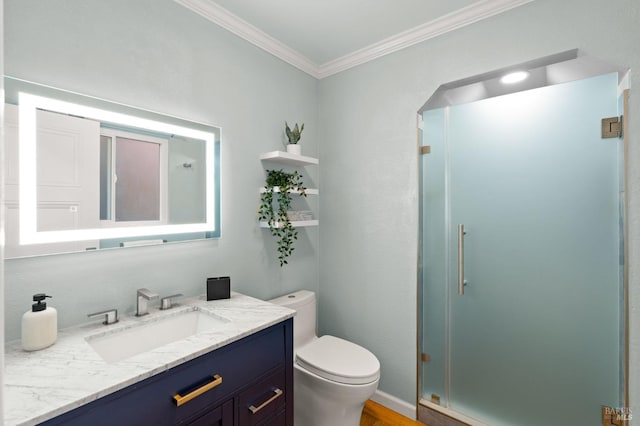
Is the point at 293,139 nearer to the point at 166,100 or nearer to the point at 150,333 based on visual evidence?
the point at 166,100

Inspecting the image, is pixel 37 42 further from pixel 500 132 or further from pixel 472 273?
pixel 472 273

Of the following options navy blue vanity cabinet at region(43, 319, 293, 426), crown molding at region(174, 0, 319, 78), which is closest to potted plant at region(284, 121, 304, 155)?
crown molding at region(174, 0, 319, 78)

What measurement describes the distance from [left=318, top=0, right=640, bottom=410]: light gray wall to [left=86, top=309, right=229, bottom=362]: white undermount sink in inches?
45.5

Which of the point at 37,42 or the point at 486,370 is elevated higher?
the point at 37,42

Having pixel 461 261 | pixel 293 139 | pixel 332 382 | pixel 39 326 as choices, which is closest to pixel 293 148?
pixel 293 139

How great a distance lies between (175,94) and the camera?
1.58 metres

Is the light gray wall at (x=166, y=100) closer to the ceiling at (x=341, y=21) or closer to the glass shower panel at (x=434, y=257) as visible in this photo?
the ceiling at (x=341, y=21)

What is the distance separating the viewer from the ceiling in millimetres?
1695

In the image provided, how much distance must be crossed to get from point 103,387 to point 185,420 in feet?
1.03

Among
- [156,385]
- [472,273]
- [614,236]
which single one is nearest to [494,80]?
[614,236]

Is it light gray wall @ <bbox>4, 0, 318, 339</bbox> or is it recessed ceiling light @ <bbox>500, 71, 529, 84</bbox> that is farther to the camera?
recessed ceiling light @ <bbox>500, 71, 529, 84</bbox>

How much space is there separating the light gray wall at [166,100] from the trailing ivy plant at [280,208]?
63 millimetres

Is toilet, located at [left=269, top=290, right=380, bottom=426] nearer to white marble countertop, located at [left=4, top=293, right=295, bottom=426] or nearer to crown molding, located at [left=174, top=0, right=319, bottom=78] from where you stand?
white marble countertop, located at [left=4, top=293, right=295, bottom=426]

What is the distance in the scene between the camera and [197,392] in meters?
1.04
